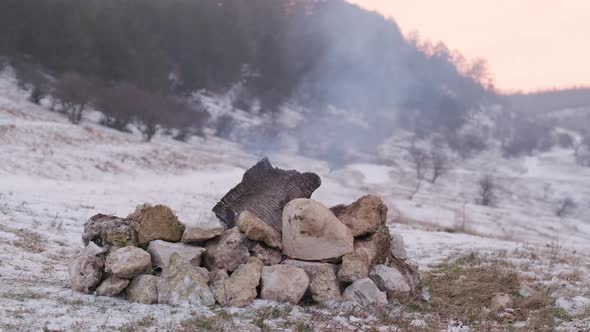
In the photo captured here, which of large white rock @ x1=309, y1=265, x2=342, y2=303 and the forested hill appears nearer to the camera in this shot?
large white rock @ x1=309, y1=265, x2=342, y2=303

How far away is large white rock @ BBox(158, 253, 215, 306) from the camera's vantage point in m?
4.95

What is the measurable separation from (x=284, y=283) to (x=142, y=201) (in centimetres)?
1014

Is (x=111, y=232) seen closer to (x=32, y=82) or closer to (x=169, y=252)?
(x=169, y=252)

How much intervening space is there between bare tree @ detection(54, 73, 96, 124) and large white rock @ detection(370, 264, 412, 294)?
82.1 feet

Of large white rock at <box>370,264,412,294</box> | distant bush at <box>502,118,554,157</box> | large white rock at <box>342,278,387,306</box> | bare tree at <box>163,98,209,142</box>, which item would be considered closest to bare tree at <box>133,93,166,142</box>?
bare tree at <box>163,98,209,142</box>

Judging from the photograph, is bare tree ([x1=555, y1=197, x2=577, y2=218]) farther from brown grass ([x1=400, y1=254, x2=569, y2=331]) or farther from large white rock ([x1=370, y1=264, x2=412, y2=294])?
large white rock ([x1=370, y1=264, x2=412, y2=294])

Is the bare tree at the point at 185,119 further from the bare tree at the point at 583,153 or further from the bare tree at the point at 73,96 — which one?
the bare tree at the point at 583,153

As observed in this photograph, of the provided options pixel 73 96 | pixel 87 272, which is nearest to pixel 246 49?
pixel 73 96

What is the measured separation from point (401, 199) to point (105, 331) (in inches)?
1012

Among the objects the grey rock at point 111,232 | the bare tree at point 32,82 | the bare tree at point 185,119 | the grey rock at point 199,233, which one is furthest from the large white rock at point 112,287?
the bare tree at point 185,119

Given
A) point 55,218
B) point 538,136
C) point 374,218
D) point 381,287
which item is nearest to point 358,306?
point 381,287

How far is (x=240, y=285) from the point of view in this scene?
5262 millimetres

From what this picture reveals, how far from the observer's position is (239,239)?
230 inches

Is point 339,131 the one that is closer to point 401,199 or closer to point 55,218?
point 401,199
